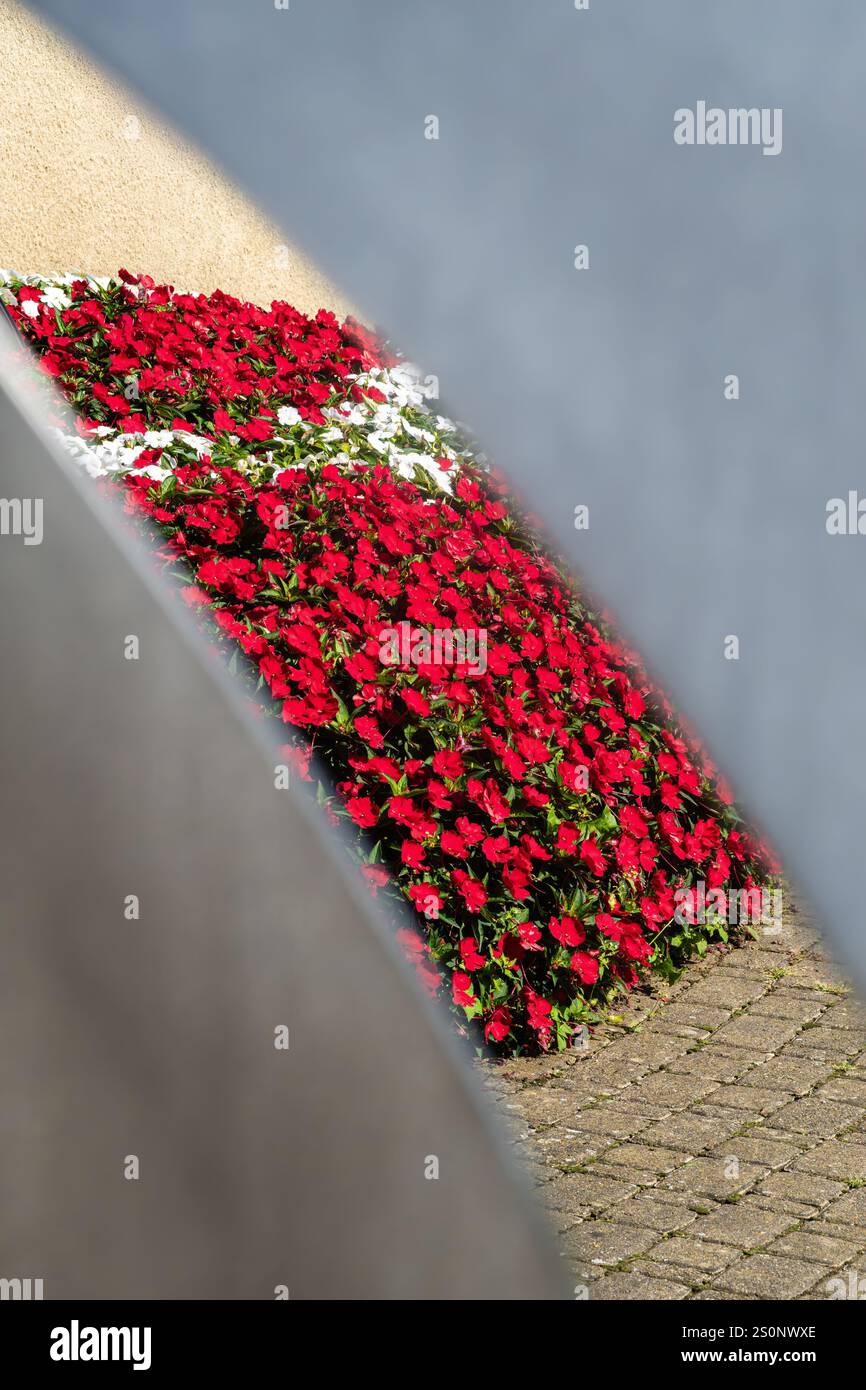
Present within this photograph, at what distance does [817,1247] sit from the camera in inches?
105

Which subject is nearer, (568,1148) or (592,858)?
(568,1148)

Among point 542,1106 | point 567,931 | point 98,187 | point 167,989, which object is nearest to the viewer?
point 167,989

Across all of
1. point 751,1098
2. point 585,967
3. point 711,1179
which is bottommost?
point 711,1179

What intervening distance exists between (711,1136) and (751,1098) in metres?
0.24

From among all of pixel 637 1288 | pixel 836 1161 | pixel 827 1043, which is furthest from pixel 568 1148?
pixel 827 1043

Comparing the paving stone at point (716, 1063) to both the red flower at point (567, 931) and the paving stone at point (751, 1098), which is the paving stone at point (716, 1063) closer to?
the paving stone at point (751, 1098)

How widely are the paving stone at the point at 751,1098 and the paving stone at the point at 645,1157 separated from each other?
30 centimetres

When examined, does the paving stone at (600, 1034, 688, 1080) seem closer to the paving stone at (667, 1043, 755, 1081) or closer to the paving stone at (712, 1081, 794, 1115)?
the paving stone at (667, 1043, 755, 1081)

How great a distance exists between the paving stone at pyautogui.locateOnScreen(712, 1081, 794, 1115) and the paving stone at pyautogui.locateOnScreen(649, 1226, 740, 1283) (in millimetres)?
603

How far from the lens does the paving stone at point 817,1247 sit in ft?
8.64

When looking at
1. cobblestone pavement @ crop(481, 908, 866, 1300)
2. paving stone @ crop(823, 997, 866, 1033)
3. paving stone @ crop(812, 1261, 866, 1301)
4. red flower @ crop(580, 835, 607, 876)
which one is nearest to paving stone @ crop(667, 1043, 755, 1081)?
cobblestone pavement @ crop(481, 908, 866, 1300)

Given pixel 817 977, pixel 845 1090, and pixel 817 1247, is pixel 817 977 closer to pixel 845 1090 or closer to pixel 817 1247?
pixel 845 1090

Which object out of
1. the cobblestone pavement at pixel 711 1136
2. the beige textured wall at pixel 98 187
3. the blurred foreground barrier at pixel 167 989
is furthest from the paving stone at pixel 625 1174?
the beige textured wall at pixel 98 187

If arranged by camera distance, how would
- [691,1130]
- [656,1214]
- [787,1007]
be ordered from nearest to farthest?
[656,1214] → [691,1130] → [787,1007]
